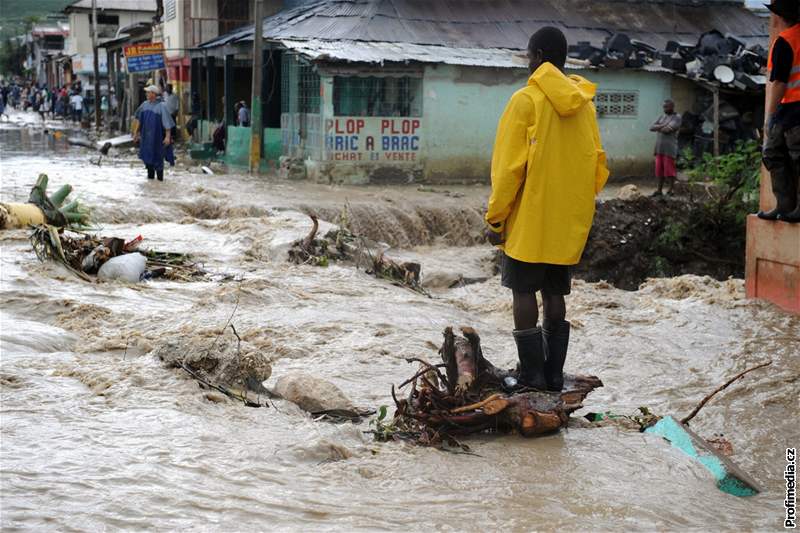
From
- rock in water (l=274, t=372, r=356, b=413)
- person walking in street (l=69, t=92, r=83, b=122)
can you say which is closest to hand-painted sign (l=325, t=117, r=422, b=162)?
rock in water (l=274, t=372, r=356, b=413)

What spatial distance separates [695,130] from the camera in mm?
19406

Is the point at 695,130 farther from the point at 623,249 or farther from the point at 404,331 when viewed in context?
the point at 404,331

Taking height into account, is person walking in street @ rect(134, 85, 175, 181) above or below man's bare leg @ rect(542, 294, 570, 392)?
above

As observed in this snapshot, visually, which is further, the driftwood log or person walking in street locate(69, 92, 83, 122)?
person walking in street locate(69, 92, 83, 122)

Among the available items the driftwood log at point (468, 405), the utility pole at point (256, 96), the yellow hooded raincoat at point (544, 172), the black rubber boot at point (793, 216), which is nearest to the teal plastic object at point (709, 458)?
the driftwood log at point (468, 405)

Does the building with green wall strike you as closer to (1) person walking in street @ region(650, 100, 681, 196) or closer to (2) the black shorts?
(1) person walking in street @ region(650, 100, 681, 196)

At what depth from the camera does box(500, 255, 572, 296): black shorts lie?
15.0 feet

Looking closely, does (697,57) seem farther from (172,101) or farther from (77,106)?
(77,106)

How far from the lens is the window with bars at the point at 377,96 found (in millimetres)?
17531

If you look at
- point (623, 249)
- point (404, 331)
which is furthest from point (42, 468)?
point (623, 249)

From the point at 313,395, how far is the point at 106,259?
4638 millimetres

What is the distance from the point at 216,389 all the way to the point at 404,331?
95.7 inches

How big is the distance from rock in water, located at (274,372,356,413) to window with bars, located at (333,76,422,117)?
12.9 metres

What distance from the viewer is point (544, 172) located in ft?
14.7
